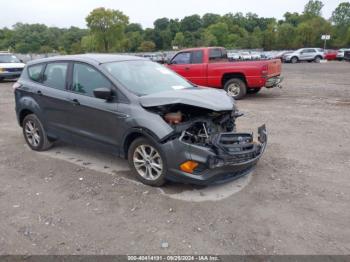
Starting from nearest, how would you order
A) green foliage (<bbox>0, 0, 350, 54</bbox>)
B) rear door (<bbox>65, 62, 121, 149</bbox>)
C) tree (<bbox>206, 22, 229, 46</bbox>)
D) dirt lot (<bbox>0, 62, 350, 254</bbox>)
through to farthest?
dirt lot (<bbox>0, 62, 350, 254</bbox>)
rear door (<bbox>65, 62, 121, 149</bbox>)
green foliage (<bbox>0, 0, 350, 54</bbox>)
tree (<bbox>206, 22, 229, 46</bbox>)

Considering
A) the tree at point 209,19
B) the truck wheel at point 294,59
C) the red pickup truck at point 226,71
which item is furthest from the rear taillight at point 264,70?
the tree at point 209,19

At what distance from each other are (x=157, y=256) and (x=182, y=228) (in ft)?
1.74

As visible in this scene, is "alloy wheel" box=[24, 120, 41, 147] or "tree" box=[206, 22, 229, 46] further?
"tree" box=[206, 22, 229, 46]

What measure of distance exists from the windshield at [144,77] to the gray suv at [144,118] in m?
0.02

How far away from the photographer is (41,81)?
5.84 m

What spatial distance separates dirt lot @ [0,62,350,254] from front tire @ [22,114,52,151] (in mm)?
164

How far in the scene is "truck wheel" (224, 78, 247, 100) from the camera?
36.6 ft

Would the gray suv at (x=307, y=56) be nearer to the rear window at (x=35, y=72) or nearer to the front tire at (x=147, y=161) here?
the rear window at (x=35, y=72)

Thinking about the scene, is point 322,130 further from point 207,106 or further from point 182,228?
point 182,228

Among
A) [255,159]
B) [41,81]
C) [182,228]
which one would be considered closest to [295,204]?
[255,159]

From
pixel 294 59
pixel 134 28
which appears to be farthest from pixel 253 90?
pixel 134 28

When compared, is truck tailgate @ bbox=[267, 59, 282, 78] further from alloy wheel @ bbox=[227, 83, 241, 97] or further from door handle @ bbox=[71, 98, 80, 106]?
door handle @ bbox=[71, 98, 80, 106]

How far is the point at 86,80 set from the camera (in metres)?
5.09

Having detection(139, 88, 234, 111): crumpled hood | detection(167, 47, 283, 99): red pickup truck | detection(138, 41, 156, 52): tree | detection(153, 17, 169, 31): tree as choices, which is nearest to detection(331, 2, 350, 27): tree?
detection(138, 41, 156, 52): tree
